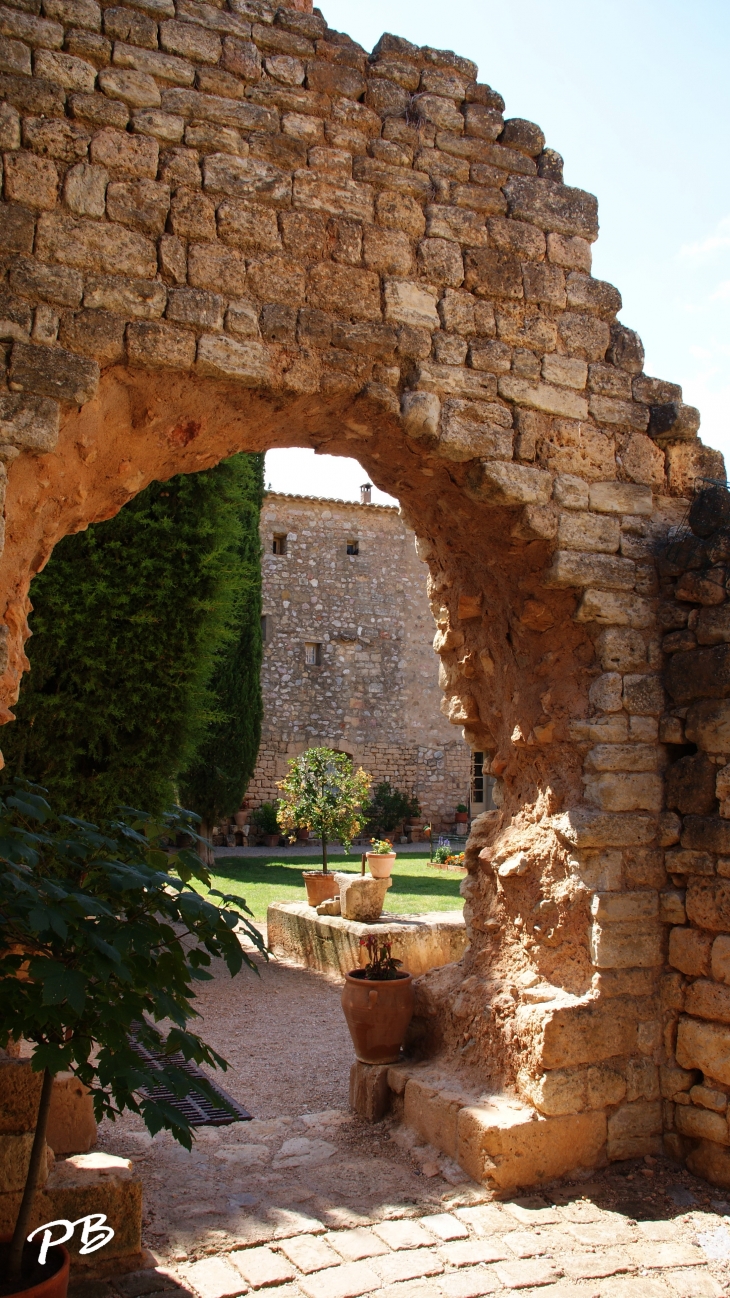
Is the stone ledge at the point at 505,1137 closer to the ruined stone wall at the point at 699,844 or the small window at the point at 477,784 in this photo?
the ruined stone wall at the point at 699,844

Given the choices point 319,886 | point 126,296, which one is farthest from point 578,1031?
point 319,886

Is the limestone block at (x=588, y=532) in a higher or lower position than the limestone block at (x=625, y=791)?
higher

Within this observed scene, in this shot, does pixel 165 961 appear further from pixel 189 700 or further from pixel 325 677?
pixel 325 677

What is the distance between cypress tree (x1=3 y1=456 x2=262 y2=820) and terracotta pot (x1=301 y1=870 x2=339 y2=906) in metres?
3.11

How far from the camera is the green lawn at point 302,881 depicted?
416 inches

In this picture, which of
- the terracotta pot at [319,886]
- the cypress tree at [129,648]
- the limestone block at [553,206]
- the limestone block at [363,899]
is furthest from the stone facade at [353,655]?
the limestone block at [553,206]

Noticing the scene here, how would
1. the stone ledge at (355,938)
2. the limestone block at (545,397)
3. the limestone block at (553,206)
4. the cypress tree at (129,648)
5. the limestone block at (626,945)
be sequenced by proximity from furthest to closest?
the stone ledge at (355,938)
the cypress tree at (129,648)
the limestone block at (553,206)
the limestone block at (545,397)
the limestone block at (626,945)

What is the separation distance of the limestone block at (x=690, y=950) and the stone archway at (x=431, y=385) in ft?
A: 0.26

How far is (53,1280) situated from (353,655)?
17.2 m

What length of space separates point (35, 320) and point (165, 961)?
2107 millimetres

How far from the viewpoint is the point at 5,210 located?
3.11 m

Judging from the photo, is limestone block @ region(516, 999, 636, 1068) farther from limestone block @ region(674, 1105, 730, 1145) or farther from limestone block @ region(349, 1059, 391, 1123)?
limestone block @ region(349, 1059, 391, 1123)

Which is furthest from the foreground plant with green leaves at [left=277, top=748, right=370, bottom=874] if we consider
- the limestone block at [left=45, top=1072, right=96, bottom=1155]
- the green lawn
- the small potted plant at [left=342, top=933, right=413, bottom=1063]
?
the limestone block at [left=45, top=1072, right=96, bottom=1155]

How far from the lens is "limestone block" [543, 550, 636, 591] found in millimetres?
3990
